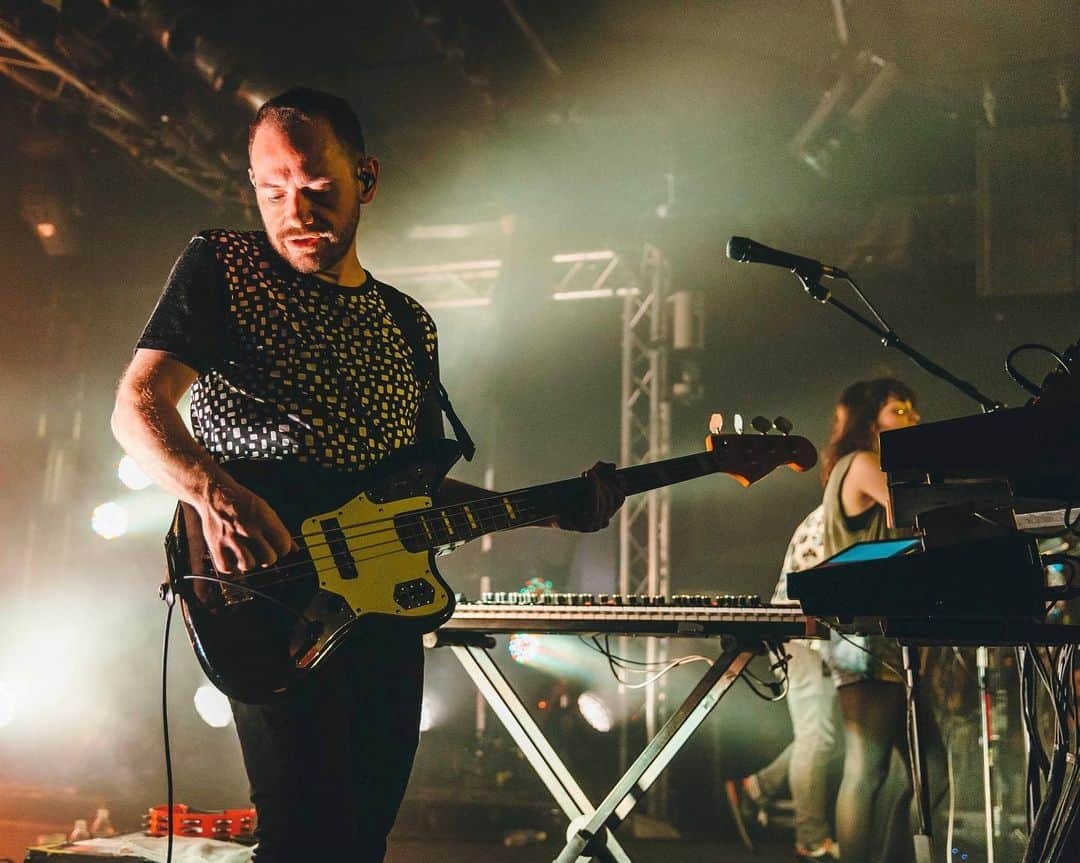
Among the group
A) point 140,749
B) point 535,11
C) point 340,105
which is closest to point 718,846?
point 140,749

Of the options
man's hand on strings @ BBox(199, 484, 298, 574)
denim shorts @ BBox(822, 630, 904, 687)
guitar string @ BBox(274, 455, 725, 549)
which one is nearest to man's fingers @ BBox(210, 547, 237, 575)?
man's hand on strings @ BBox(199, 484, 298, 574)

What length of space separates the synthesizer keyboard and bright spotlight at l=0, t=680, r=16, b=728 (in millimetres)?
5019

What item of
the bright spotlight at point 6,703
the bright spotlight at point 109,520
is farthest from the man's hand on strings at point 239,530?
the bright spotlight at point 109,520

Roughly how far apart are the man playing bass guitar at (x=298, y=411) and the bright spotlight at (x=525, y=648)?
4.84 meters

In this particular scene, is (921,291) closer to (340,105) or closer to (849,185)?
A: (849,185)

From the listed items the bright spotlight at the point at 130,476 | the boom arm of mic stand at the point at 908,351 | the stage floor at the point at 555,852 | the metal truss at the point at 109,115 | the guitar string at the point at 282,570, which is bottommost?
the stage floor at the point at 555,852

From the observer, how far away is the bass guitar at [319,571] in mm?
1702

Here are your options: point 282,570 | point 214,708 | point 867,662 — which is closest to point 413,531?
point 282,570

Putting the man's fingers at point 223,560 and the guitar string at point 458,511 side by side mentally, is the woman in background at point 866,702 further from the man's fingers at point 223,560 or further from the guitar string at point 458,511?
the man's fingers at point 223,560

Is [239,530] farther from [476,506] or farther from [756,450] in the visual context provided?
[756,450]

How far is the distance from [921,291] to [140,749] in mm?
7385

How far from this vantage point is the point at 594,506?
95.3 inches

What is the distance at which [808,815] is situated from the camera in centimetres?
430

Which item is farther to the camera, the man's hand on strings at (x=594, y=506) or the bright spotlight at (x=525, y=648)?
the bright spotlight at (x=525, y=648)
